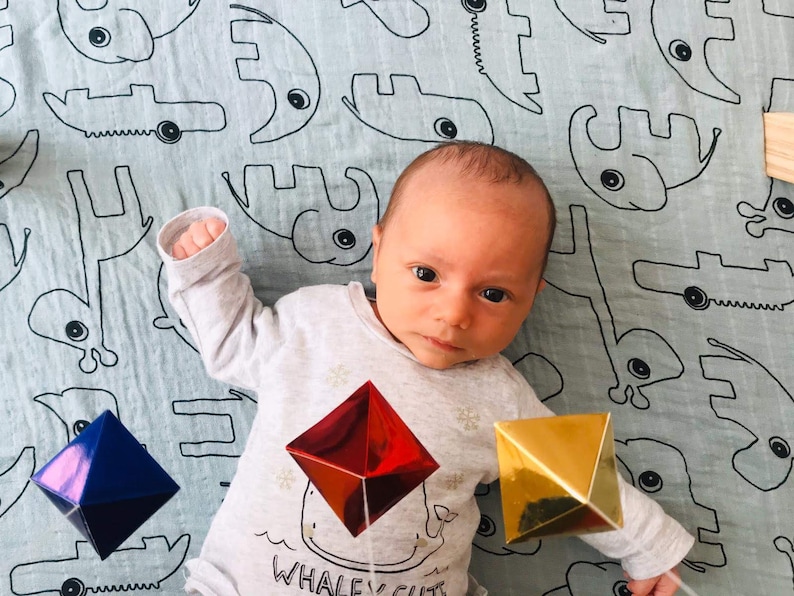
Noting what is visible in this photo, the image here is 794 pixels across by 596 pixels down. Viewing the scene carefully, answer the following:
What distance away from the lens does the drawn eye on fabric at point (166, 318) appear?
2.94ft

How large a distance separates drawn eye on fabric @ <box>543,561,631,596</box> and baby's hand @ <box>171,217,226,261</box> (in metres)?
0.61

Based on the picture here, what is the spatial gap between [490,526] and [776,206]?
1.95ft

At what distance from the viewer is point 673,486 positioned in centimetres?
94

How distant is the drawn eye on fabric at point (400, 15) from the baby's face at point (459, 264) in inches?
10.4

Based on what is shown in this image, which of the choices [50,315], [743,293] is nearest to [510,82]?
[743,293]

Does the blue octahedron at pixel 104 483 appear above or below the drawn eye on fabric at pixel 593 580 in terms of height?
above

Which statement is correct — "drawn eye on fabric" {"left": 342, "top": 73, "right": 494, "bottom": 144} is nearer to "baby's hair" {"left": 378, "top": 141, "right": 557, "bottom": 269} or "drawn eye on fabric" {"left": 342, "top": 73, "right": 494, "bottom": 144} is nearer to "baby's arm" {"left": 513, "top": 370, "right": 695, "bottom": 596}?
"baby's hair" {"left": 378, "top": 141, "right": 557, "bottom": 269}

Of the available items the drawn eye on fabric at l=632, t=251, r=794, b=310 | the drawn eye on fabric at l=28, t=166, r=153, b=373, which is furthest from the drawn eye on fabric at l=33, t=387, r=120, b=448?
the drawn eye on fabric at l=632, t=251, r=794, b=310

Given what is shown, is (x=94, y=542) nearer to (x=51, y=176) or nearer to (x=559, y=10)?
(x=51, y=176)

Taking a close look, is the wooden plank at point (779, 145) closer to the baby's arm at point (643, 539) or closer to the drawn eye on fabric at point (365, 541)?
the baby's arm at point (643, 539)

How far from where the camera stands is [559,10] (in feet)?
3.30

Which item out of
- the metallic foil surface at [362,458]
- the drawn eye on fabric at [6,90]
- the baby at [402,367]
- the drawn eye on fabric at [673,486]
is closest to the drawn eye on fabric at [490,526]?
the baby at [402,367]

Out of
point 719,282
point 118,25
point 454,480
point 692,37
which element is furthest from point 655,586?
point 118,25

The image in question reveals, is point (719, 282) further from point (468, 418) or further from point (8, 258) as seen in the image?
point (8, 258)
